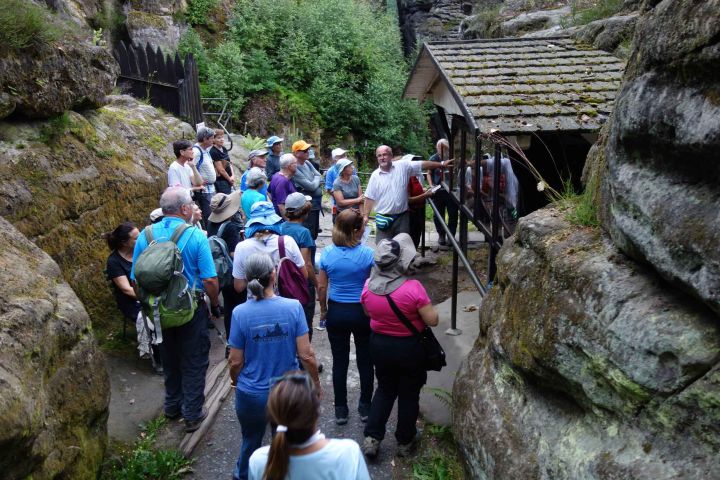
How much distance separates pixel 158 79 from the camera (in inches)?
456

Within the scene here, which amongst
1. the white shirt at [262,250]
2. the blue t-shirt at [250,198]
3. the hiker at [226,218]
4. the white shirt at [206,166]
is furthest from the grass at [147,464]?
the white shirt at [206,166]

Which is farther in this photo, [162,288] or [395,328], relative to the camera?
[162,288]

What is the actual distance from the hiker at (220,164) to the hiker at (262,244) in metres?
4.08

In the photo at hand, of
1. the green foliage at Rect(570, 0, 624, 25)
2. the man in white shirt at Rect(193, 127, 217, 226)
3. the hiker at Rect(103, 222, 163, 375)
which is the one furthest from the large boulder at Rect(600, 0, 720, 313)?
the green foliage at Rect(570, 0, 624, 25)

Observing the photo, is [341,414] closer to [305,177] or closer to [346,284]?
[346,284]

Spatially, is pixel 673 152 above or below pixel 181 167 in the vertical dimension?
above

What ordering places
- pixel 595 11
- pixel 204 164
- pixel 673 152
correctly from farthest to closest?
pixel 595 11
pixel 204 164
pixel 673 152

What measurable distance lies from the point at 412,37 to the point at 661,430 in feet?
94.9

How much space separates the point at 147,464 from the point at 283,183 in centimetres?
417

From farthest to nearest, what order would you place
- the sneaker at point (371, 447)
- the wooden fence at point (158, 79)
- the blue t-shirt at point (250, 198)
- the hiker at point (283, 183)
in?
the wooden fence at point (158, 79) → the hiker at point (283, 183) → the blue t-shirt at point (250, 198) → the sneaker at point (371, 447)

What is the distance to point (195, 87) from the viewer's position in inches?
482

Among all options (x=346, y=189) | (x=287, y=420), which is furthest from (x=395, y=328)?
(x=346, y=189)

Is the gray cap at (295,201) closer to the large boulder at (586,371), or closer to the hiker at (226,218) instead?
the hiker at (226,218)

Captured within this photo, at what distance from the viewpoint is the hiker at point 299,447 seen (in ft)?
8.09
